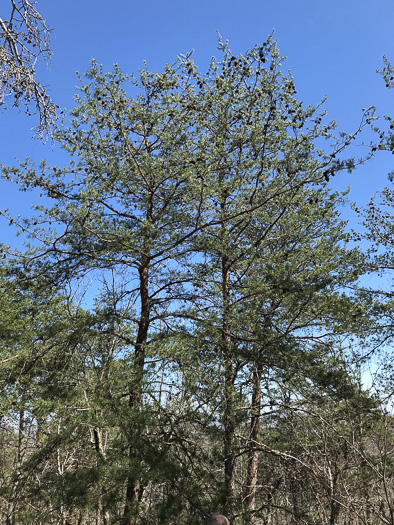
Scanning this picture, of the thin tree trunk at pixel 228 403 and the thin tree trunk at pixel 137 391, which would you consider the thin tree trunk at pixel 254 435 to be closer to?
the thin tree trunk at pixel 228 403

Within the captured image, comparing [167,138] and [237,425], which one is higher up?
[167,138]

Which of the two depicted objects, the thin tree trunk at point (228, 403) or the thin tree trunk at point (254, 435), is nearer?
the thin tree trunk at point (228, 403)

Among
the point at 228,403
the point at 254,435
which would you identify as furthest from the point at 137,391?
→ the point at 254,435

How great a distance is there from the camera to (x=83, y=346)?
6.83m

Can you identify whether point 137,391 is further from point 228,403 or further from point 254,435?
point 254,435

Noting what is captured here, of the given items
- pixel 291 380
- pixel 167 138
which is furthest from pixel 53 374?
pixel 167 138

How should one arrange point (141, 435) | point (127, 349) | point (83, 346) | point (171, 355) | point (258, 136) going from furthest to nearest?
point (127, 349) < point (83, 346) < point (258, 136) < point (171, 355) < point (141, 435)

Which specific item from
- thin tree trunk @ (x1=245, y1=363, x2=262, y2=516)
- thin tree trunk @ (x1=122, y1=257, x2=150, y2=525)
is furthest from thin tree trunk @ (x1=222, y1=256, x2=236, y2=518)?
thin tree trunk @ (x1=122, y1=257, x2=150, y2=525)

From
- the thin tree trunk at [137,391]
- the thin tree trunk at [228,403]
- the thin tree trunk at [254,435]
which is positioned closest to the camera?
the thin tree trunk at [137,391]

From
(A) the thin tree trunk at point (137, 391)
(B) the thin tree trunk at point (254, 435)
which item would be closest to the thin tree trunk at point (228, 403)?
(B) the thin tree trunk at point (254, 435)

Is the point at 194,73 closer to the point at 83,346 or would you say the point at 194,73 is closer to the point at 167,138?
the point at 167,138

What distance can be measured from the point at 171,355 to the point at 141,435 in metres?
1.08

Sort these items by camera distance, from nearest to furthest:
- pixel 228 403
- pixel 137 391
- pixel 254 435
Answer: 1. pixel 137 391
2. pixel 228 403
3. pixel 254 435

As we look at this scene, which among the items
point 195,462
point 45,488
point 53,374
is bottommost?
point 45,488
